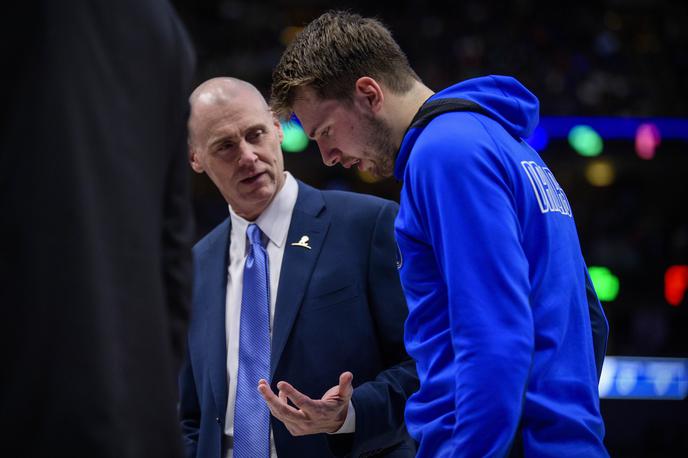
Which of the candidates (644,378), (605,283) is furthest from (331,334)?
(605,283)

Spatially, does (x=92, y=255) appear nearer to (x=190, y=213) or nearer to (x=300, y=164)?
(x=190, y=213)

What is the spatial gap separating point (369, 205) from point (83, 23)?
5.28 ft

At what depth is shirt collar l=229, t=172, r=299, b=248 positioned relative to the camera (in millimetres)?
2693

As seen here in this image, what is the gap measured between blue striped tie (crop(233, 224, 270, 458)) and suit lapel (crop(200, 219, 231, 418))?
0.17ft

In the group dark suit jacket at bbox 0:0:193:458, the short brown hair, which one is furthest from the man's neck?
dark suit jacket at bbox 0:0:193:458

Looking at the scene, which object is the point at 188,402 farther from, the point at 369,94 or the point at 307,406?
the point at 369,94

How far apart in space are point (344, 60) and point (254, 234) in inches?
30.4

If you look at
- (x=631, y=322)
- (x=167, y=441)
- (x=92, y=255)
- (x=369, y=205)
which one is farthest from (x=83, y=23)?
(x=631, y=322)

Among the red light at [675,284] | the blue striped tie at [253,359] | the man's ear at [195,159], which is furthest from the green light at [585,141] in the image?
Result: the blue striped tie at [253,359]

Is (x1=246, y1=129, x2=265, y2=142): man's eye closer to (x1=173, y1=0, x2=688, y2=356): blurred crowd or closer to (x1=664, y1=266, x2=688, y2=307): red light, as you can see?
(x1=173, y1=0, x2=688, y2=356): blurred crowd

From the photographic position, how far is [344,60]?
2.11m

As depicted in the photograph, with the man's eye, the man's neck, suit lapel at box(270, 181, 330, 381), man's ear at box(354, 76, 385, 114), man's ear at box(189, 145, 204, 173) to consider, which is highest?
man's ear at box(354, 76, 385, 114)

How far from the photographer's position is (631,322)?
10.5 m

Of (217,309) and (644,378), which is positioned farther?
(644,378)
